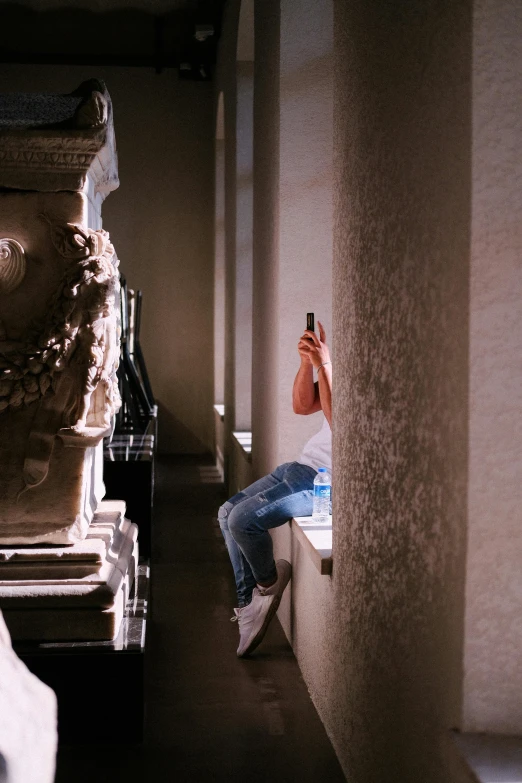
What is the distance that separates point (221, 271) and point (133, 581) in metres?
6.74

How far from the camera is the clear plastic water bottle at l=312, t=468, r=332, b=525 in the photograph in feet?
10.7

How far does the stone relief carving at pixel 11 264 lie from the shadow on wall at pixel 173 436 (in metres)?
7.43

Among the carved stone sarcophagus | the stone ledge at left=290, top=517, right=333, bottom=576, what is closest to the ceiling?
the carved stone sarcophagus

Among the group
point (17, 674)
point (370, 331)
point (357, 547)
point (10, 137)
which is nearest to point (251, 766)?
point (357, 547)

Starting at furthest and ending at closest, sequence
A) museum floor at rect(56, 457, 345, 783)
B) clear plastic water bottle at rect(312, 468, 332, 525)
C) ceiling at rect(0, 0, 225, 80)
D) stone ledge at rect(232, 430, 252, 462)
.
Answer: ceiling at rect(0, 0, 225, 80) < stone ledge at rect(232, 430, 252, 462) < clear plastic water bottle at rect(312, 468, 332, 525) < museum floor at rect(56, 457, 345, 783)

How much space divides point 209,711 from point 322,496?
880 mm

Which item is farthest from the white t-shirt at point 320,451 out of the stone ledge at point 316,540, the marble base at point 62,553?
the marble base at point 62,553

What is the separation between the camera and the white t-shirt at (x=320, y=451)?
131 inches

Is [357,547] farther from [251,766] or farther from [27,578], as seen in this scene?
[27,578]

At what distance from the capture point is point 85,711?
2578 millimetres

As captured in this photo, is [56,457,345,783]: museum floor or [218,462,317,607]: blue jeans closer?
[56,457,345,783]: museum floor

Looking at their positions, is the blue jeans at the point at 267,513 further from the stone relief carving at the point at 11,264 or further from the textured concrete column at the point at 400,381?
the stone relief carving at the point at 11,264

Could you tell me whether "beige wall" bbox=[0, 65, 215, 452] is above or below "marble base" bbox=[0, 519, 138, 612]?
above

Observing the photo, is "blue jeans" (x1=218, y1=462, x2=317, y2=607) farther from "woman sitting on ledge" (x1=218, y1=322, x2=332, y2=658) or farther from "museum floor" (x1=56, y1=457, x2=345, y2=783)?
"museum floor" (x1=56, y1=457, x2=345, y2=783)
